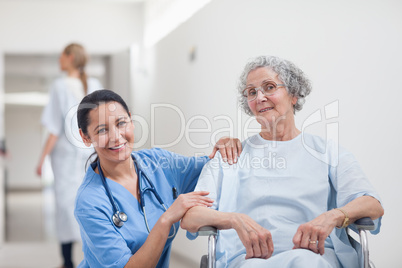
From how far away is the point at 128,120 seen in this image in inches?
60.1

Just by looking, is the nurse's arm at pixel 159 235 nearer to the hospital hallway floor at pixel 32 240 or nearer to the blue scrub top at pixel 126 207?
the blue scrub top at pixel 126 207

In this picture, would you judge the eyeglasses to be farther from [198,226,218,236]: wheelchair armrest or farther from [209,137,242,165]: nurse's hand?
[198,226,218,236]: wheelchair armrest

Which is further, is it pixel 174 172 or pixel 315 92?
pixel 315 92

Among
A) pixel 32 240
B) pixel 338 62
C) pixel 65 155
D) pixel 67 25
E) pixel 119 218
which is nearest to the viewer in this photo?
pixel 119 218

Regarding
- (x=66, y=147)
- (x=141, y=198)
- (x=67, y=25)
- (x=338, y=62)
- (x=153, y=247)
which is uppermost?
(x=67, y=25)

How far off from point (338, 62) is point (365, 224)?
76 cm

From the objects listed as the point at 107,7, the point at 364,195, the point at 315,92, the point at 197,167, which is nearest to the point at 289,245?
the point at 364,195

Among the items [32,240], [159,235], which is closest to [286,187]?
[159,235]

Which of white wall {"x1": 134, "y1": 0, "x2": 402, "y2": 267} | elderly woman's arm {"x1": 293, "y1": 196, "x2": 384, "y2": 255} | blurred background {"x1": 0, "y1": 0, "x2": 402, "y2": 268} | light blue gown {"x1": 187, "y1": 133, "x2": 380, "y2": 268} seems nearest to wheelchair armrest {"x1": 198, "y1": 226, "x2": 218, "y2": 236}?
light blue gown {"x1": 187, "y1": 133, "x2": 380, "y2": 268}

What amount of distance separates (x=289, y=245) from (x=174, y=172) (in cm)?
49

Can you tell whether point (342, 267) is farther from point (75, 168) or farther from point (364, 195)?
point (75, 168)

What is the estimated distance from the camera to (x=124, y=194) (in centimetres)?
149

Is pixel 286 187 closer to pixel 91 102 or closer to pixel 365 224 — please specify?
pixel 365 224

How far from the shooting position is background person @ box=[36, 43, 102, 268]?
2.79 meters
